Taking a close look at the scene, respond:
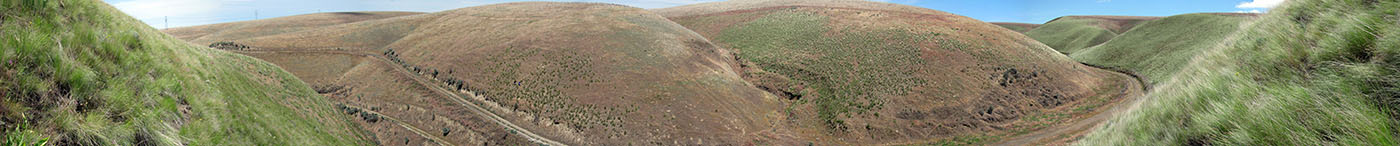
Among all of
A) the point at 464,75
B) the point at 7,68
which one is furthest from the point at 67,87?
the point at 464,75

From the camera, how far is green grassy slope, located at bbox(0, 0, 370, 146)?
5.13m

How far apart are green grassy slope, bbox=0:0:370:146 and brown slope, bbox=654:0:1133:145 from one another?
17.5 meters

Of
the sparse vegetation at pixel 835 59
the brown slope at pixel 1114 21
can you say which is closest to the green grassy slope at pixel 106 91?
the sparse vegetation at pixel 835 59

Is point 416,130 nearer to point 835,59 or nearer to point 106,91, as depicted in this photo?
point 106,91

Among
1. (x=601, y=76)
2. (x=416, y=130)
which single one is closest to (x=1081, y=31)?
(x=601, y=76)

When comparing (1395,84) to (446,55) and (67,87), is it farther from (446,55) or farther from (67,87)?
(446,55)

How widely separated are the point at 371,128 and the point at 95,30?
8.49 metres

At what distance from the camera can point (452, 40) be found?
35.3m

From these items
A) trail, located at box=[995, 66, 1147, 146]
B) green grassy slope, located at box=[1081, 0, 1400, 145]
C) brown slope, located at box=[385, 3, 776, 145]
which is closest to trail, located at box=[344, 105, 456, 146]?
brown slope, located at box=[385, 3, 776, 145]

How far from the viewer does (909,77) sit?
27.6 metres

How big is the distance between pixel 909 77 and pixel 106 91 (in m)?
28.4

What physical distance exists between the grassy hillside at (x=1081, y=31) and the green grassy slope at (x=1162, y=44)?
45.2 feet

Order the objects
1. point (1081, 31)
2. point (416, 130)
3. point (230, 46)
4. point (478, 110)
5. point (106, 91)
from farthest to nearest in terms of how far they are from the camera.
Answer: point (1081, 31), point (230, 46), point (478, 110), point (416, 130), point (106, 91)

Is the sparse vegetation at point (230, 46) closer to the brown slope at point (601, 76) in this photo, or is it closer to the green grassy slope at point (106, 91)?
the brown slope at point (601, 76)
